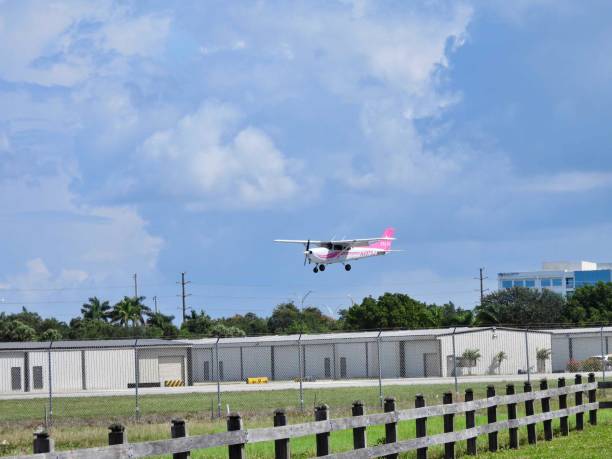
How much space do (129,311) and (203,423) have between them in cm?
11606

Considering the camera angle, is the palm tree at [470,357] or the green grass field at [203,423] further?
the palm tree at [470,357]

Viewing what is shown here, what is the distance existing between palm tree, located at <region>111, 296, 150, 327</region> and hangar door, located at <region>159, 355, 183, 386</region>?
65.6 metres

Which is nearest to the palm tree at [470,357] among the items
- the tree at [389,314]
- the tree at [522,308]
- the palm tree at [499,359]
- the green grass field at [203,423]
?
the palm tree at [499,359]

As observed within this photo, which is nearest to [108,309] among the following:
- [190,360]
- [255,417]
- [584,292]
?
[584,292]

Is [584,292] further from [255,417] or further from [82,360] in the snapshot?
[255,417]

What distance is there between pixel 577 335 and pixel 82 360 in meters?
37.7

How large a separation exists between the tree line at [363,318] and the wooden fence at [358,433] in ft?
273

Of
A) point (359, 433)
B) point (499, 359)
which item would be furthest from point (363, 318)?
point (359, 433)

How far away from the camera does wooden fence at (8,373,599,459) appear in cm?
955

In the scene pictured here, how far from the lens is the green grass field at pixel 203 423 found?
18828 mm

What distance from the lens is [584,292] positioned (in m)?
135

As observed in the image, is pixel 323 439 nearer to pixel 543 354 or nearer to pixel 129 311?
pixel 543 354

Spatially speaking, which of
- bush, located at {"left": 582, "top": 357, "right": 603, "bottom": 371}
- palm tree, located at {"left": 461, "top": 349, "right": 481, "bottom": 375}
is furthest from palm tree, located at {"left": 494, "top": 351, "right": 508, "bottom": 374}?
bush, located at {"left": 582, "top": 357, "right": 603, "bottom": 371}

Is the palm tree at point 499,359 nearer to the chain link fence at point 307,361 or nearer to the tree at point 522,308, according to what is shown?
the chain link fence at point 307,361
